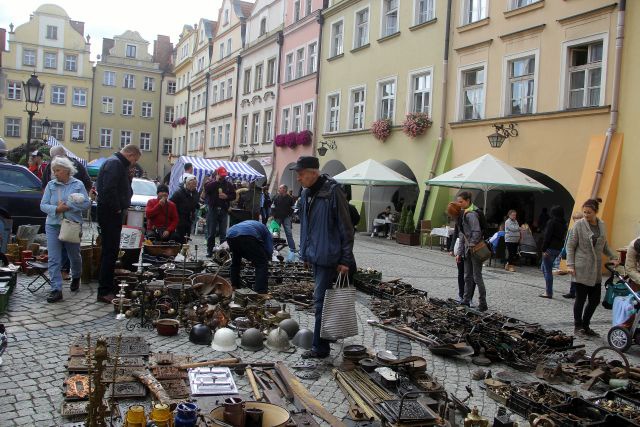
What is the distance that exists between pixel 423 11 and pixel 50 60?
43970mm

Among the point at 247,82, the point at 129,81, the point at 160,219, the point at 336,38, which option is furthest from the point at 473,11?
the point at 129,81

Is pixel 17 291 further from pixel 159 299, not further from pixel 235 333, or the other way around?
pixel 235 333

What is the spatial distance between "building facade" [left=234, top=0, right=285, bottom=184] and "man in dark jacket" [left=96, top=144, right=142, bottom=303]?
24.9m

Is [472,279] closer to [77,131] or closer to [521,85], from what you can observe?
[521,85]

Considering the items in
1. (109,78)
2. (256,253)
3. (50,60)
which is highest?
(50,60)

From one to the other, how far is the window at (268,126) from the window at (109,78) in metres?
28.6

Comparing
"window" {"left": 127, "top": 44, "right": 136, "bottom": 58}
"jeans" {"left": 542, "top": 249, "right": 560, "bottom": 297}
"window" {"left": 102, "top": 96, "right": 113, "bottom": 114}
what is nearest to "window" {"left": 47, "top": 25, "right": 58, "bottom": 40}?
"window" {"left": 127, "top": 44, "right": 136, "bottom": 58}

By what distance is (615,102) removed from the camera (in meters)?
14.4

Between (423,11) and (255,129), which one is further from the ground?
(423,11)

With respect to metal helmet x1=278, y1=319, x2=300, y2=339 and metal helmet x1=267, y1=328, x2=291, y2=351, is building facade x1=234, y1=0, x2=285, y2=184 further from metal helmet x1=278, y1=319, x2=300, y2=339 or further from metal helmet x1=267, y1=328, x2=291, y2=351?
metal helmet x1=267, y1=328, x2=291, y2=351

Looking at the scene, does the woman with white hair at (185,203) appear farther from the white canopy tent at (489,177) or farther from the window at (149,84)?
the window at (149,84)

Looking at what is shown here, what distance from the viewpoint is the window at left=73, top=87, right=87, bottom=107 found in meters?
55.5

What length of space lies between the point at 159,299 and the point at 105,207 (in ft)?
4.53

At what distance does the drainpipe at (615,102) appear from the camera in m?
14.3
